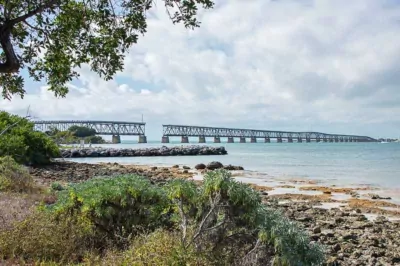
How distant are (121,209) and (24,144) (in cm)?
2361

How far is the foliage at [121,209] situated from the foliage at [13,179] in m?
6.19

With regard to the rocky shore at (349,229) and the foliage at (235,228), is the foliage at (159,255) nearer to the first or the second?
the foliage at (235,228)

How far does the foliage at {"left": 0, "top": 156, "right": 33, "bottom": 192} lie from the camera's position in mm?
12289

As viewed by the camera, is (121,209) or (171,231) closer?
(171,231)

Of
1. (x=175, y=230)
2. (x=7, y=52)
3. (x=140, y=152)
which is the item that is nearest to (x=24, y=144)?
(x=7, y=52)

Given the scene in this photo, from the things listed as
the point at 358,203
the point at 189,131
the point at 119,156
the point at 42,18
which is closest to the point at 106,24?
the point at 42,18

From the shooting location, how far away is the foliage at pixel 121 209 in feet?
21.6

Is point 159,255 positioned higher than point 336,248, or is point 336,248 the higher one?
point 159,255

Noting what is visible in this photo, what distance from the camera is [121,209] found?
668 cm

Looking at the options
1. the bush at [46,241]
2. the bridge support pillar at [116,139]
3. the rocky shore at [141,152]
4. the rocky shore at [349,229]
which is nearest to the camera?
the bush at [46,241]

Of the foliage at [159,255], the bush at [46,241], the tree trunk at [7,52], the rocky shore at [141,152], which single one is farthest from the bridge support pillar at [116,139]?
the foliage at [159,255]

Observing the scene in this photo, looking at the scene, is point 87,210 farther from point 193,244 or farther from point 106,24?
point 106,24

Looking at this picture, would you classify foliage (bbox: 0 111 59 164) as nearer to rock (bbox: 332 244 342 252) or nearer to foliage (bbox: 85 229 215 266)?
rock (bbox: 332 244 342 252)

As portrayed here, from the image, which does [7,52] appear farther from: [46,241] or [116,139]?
[116,139]
